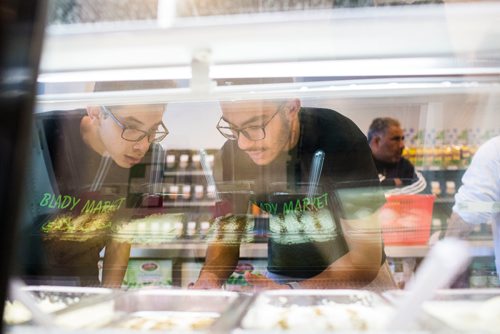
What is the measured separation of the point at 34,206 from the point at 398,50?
1747 mm

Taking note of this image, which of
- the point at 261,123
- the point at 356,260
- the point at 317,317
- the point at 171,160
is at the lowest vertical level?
the point at 356,260

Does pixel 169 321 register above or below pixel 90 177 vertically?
below

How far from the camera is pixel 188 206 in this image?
6.66 feet

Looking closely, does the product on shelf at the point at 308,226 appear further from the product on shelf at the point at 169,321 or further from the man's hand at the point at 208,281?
the product on shelf at the point at 169,321

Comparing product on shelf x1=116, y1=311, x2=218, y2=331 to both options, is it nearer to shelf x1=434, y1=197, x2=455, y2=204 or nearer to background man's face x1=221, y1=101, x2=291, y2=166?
background man's face x1=221, y1=101, x2=291, y2=166

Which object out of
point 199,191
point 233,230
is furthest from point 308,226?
point 199,191

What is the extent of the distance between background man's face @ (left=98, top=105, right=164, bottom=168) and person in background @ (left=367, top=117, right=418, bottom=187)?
1.25 m

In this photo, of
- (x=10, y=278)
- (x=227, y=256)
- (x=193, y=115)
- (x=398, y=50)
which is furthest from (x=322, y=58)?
(x=10, y=278)

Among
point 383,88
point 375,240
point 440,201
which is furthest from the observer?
point 440,201

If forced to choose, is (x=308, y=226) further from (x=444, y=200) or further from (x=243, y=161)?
(x=444, y=200)

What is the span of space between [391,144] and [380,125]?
165mm

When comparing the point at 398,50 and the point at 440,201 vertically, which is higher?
the point at 398,50

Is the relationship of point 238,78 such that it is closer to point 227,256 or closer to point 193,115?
point 193,115

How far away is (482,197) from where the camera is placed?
1.86 metres
